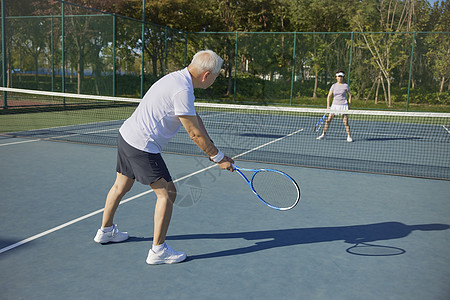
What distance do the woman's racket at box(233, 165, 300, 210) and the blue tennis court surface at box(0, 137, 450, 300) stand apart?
0.33 meters

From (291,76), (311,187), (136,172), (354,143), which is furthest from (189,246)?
(291,76)

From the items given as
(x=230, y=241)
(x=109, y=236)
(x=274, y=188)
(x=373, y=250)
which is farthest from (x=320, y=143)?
(x=109, y=236)

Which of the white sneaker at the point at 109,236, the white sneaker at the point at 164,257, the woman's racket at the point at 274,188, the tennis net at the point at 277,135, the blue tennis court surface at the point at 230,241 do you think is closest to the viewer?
the blue tennis court surface at the point at 230,241

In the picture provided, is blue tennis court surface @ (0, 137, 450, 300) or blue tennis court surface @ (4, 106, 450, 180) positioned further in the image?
blue tennis court surface @ (4, 106, 450, 180)

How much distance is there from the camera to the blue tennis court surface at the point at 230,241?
9.23 ft

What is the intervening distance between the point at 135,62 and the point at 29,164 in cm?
1283

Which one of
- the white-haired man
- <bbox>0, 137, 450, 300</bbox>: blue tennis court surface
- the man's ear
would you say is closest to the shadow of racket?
<bbox>0, 137, 450, 300</bbox>: blue tennis court surface

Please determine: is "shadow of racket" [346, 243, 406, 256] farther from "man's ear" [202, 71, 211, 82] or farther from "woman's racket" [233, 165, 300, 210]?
"man's ear" [202, 71, 211, 82]

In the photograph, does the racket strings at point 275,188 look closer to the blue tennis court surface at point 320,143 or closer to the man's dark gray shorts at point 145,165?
the man's dark gray shorts at point 145,165

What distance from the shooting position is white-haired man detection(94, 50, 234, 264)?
2852mm

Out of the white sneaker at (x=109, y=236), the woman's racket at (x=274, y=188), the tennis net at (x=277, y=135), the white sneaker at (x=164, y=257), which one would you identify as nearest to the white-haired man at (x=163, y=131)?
the white sneaker at (x=164, y=257)

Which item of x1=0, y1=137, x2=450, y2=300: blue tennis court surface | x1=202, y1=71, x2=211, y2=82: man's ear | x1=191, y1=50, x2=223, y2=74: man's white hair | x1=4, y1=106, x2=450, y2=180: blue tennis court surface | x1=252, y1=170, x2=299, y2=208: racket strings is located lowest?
x1=0, y1=137, x2=450, y2=300: blue tennis court surface

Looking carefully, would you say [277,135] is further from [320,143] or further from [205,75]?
[205,75]

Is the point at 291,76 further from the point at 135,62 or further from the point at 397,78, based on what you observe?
the point at 135,62
